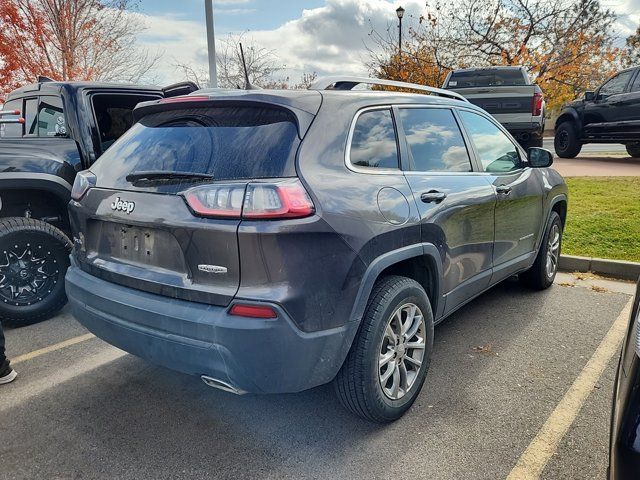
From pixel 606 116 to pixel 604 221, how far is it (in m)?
6.38

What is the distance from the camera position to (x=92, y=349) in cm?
376

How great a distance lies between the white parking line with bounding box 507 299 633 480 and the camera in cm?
241

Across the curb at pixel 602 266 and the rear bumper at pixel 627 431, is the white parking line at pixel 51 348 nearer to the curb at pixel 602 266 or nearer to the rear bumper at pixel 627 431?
the rear bumper at pixel 627 431

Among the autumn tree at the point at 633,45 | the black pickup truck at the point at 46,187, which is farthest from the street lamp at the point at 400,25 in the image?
the autumn tree at the point at 633,45

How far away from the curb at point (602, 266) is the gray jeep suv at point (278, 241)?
3.02 m

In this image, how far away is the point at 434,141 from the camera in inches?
130

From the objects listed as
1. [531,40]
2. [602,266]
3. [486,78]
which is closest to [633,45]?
[531,40]

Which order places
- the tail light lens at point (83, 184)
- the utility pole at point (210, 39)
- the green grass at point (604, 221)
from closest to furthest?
1. the tail light lens at point (83, 184)
2. the green grass at point (604, 221)
3. the utility pole at point (210, 39)

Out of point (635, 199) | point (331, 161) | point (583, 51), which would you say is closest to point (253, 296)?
point (331, 161)

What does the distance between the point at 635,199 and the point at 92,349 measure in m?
7.38

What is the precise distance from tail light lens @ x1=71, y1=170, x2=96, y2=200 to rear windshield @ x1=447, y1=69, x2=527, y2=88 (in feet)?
33.3

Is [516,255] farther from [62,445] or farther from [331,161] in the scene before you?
[62,445]

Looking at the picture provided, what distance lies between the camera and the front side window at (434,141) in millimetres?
3070

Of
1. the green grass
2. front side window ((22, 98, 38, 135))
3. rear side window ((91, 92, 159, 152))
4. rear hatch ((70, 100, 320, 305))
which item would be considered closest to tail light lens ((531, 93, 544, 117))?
the green grass
